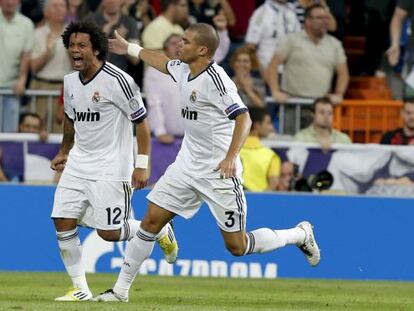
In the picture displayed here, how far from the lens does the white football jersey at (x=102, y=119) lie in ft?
39.9

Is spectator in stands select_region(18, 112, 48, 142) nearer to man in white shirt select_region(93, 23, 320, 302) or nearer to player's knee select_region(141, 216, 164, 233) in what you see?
man in white shirt select_region(93, 23, 320, 302)

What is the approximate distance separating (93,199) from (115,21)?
6541mm

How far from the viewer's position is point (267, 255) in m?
16.8

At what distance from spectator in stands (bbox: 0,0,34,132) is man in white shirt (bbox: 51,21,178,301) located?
6.23 m

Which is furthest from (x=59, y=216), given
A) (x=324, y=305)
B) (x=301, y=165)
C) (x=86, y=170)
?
(x=301, y=165)

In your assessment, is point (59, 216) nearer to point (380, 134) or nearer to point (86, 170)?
point (86, 170)

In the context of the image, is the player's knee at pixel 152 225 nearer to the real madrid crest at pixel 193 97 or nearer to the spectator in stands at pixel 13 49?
the real madrid crest at pixel 193 97

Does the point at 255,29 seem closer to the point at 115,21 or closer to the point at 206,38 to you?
the point at 115,21

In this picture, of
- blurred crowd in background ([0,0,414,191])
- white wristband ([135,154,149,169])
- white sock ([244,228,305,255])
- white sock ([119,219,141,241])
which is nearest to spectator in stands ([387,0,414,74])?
blurred crowd in background ([0,0,414,191])

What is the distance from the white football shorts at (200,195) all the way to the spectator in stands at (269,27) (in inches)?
281

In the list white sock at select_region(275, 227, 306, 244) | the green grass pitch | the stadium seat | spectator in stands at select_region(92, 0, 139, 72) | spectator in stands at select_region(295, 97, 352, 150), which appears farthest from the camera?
the stadium seat

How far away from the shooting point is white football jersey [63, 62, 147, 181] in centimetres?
1217

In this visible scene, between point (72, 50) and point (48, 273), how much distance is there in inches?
193

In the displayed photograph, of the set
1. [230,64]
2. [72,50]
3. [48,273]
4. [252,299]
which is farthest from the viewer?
[230,64]
